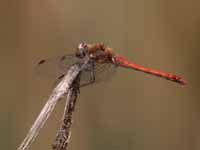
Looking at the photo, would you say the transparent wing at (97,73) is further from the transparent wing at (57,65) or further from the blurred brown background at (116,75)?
the blurred brown background at (116,75)

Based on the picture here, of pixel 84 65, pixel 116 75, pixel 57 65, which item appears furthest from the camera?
pixel 116 75

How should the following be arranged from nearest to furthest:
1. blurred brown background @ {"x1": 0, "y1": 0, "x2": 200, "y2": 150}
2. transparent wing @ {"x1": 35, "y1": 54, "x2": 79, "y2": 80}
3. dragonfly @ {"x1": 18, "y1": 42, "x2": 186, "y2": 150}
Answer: dragonfly @ {"x1": 18, "y1": 42, "x2": 186, "y2": 150}
transparent wing @ {"x1": 35, "y1": 54, "x2": 79, "y2": 80}
blurred brown background @ {"x1": 0, "y1": 0, "x2": 200, "y2": 150}

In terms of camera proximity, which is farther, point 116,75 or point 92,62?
point 116,75

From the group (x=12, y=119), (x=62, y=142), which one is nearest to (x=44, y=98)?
(x=12, y=119)

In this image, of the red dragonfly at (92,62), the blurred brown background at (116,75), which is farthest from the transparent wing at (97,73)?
the blurred brown background at (116,75)

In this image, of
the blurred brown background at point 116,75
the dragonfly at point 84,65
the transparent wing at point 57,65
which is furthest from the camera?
the blurred brown background at point 116,75

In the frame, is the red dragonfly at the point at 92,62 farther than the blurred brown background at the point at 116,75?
No

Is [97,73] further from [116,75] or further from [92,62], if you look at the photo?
[116,75]

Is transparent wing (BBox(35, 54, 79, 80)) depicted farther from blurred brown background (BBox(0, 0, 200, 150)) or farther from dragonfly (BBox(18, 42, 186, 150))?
blurred brown background (BBox(0, 0, 200, 150))

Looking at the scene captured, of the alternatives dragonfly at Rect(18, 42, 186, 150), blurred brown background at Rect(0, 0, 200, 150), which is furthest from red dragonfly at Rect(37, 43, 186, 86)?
blurred brown background at Rect(0, 0, 200, 150)

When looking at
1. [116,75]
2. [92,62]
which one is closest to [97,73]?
[92,62]
